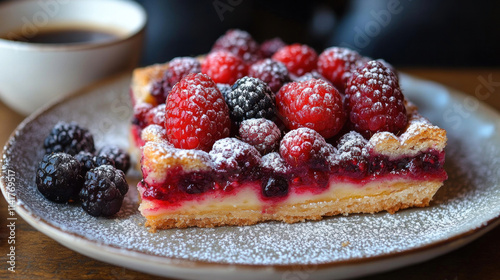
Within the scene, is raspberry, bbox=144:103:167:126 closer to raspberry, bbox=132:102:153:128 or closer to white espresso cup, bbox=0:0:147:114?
raspberry, bbox=132:102:153:128

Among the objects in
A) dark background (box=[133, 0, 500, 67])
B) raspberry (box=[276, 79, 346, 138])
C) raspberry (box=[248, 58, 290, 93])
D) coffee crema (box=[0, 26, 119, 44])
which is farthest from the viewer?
dark background (box=[133, 0, 500, 67])

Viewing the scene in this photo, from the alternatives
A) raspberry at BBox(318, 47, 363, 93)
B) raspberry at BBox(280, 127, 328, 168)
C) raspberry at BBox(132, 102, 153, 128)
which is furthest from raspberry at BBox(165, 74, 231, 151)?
raspberry at BBox(318, 47, 363, 93)

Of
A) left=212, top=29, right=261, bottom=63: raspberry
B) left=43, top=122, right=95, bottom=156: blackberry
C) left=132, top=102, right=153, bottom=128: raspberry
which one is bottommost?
left=43, top=122, right=95, bottom=156: blackberry

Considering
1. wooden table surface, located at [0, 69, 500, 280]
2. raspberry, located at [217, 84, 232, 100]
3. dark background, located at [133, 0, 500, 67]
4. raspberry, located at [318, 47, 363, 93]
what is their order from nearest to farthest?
wooden table surface, located at [0, 69, 500, 280], raspberry, located at [217, 84, 232, 100], raspberry, located at [318, 47, 363, 93], dark background, located at [133, 0, 500, 67]

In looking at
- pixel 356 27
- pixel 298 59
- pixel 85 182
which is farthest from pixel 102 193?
pixel 356 27

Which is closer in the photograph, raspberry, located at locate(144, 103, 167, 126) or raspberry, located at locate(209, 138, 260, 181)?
raspberry, located at locate(209, 138, 260, 181)

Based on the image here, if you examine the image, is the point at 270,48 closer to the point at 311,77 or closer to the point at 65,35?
the point at 311,77

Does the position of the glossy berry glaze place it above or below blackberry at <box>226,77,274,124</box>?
below
